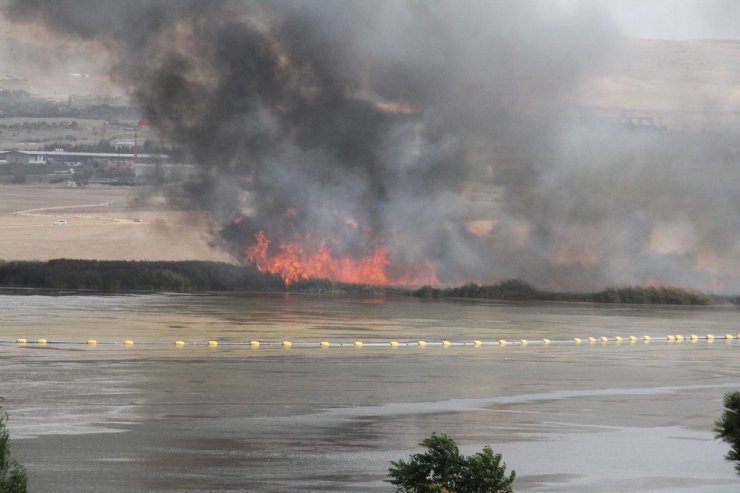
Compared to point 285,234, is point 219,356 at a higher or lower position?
lower

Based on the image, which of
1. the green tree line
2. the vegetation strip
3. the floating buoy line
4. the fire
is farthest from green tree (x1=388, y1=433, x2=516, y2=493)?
the fire

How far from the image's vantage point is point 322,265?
311 feet

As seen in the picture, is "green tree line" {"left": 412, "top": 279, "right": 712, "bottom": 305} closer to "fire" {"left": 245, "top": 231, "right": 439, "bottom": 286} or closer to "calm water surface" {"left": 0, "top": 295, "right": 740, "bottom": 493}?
"fire" {"left": 245, "top": 231, "right": 439, "bottom": 286}

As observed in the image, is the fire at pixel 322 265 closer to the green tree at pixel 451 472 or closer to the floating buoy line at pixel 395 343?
the floating buoy line at pixel 395 343

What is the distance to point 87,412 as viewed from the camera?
1136 inches

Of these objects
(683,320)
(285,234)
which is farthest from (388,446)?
(285,234)

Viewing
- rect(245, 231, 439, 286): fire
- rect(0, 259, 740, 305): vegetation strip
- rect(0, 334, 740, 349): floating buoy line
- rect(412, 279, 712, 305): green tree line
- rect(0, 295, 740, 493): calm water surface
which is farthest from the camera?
rect(245, 231, 439, 286): fire

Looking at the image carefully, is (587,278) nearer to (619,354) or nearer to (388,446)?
(619,354)

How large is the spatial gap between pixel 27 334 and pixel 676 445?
101 ft

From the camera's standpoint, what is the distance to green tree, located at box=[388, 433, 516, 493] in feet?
52.0

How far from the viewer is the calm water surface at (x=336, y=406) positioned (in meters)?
22.7

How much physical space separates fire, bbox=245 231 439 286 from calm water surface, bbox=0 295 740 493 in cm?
3386

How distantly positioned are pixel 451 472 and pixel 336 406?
50.0 feet

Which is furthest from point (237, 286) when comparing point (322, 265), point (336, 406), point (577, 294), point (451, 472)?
point (451, 472)
